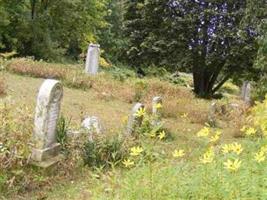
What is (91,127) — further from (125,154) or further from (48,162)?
(48,162)

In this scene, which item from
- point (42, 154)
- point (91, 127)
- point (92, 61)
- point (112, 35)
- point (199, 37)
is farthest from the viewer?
point (112, 35)

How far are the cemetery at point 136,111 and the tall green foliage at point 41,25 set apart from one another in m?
0.07

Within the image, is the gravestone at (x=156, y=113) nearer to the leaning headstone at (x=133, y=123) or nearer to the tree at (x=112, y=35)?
the leaning headstone at (x=133, y=123)

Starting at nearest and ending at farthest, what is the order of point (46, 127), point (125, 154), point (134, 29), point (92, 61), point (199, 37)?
point (46, 127)
point (125, 154)
point (92, 61)
point (199, 37)
point (134, 29)

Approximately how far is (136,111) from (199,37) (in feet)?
44.0

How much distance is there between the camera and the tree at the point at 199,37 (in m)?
19.1

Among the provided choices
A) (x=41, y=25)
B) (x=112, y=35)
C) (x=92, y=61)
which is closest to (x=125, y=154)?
(x=92, y=61)

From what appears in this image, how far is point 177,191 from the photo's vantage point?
3.66 metres

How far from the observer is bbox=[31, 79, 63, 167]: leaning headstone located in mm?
6633

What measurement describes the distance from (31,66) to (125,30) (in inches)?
305

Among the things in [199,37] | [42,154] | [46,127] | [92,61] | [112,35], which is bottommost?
[42,154]

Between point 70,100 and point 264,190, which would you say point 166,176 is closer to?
point 264,190

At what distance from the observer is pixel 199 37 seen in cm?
1958

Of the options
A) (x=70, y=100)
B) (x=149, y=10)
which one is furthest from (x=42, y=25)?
(x=70, y=100)
